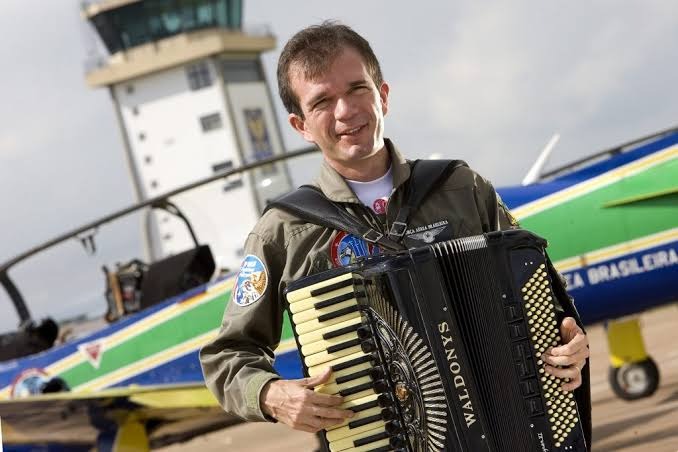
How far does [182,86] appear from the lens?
61.9 m

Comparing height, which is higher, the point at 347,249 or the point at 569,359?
the point at 347,249

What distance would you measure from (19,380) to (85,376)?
0.69 m

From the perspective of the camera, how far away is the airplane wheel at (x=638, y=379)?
894 centimetres

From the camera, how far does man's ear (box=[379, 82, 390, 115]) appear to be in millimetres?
3236

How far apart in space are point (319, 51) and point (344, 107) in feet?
0.55

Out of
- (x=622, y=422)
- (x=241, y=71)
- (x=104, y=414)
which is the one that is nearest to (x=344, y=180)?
(x=104, y=414)

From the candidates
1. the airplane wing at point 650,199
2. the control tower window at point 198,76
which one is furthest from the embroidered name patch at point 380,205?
the control tower window at point 198,76

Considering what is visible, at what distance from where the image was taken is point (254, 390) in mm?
3064

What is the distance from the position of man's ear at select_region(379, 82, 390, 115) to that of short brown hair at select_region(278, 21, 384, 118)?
1.3 inches

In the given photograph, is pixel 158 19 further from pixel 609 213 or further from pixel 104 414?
pixel 609 213

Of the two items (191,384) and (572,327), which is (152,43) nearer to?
(191,384)

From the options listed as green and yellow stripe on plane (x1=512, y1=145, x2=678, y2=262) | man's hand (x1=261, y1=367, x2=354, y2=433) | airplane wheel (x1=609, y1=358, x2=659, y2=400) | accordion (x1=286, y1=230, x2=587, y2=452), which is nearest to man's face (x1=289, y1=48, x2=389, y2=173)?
accordion (x1=286, y1=230, x2=587, y2=452)

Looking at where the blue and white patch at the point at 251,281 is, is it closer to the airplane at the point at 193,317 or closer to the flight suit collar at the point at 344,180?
the flight suit collar at the point at 344,180

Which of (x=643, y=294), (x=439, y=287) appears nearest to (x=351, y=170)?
(x=439, y=287)
